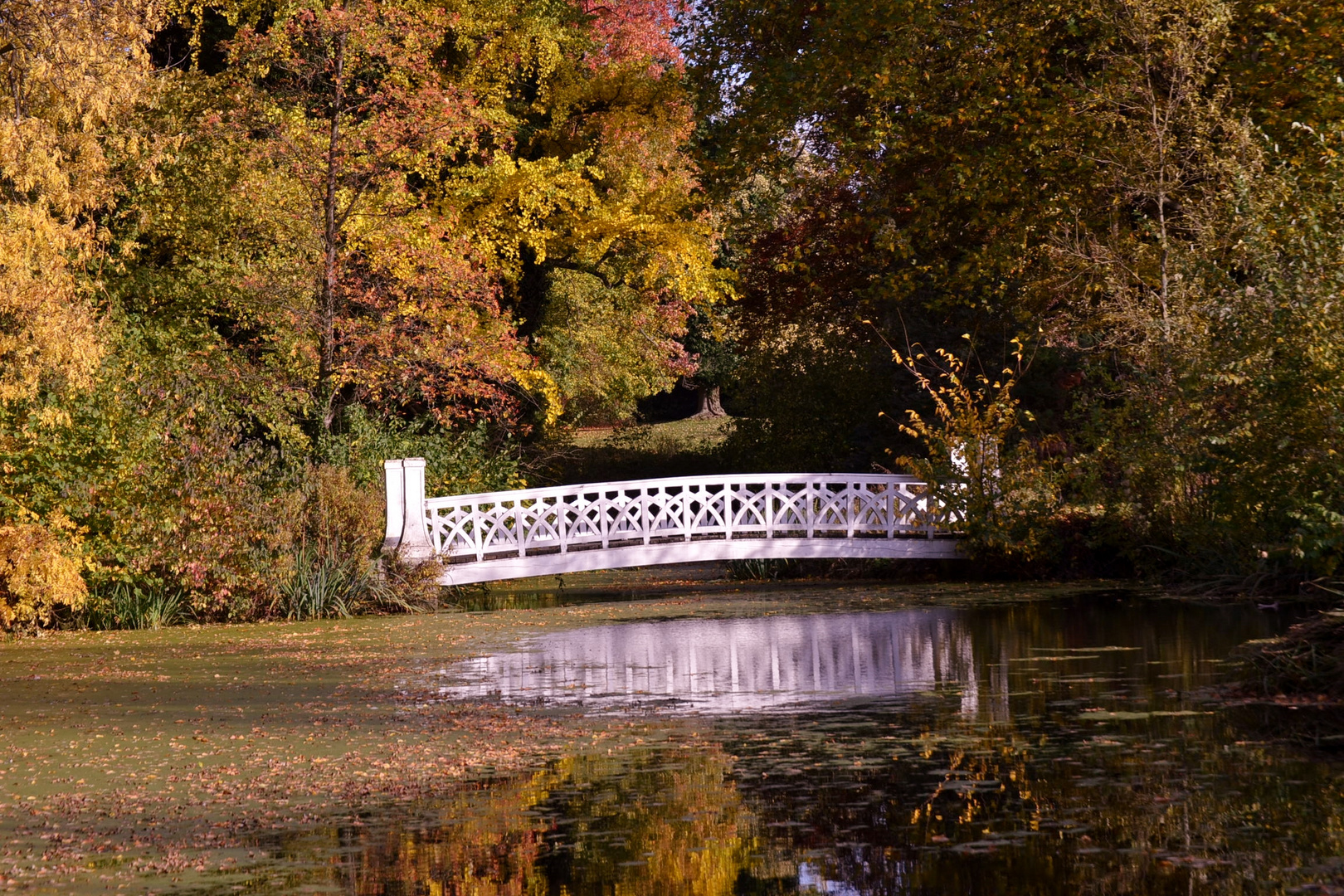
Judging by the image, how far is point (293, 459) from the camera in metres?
19.8

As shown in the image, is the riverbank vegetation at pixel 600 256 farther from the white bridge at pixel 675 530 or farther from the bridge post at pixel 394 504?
the white bridge at pixel 675 530

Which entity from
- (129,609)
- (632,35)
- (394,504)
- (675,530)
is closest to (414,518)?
(394,504)

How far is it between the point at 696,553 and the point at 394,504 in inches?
→ 173

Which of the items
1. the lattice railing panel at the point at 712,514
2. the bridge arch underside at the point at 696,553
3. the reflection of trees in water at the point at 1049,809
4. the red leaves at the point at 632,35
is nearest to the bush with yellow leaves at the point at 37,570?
the bridge arch underside at the point at 696,553

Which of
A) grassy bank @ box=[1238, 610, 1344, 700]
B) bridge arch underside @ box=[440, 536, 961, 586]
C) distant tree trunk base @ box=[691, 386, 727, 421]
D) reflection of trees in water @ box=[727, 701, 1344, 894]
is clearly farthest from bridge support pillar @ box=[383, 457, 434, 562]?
distant tree trunk base @ box=[691, 386, 727, 421]

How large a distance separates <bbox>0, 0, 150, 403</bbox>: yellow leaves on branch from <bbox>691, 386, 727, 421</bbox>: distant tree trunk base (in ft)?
101

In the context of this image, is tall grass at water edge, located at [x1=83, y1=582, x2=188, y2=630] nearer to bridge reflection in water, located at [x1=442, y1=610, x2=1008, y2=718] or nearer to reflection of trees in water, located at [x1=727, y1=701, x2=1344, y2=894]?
bridge reflection in water, located at [x1=442, y1=610, x2=1008, y2=718]

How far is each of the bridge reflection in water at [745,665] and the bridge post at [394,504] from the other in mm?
3999

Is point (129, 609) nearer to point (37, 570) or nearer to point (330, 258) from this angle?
point (37, 570)

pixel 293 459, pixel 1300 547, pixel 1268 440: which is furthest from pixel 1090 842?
pixel 293 459

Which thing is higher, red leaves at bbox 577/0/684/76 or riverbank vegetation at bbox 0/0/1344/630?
red leaves at bbox 577/0/684/76

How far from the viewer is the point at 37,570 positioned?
1614cm

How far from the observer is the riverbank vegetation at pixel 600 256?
16.4 meters

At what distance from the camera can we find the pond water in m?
5.72
